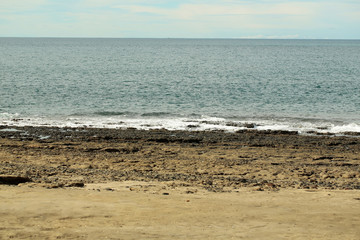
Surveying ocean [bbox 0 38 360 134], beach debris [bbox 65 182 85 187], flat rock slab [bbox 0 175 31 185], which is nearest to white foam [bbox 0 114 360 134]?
ocean [bbox 0 38 360 134]

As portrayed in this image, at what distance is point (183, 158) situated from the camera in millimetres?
16953

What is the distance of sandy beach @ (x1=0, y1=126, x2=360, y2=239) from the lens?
8055 millimetres

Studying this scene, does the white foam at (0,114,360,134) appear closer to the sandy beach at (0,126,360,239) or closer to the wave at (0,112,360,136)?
the wave at (0,112,360,136)

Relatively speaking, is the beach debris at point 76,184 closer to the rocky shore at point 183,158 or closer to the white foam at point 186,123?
the rocky shore at point 183,158

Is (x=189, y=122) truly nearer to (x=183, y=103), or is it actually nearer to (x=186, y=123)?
(x=186, y=123)

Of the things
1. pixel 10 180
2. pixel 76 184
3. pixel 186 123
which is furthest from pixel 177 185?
pixel 186 123

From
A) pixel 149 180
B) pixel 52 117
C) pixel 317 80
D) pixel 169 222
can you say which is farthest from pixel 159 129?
pixel 317 80

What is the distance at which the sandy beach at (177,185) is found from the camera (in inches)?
317

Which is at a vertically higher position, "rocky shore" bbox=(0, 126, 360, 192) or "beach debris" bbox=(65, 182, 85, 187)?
"beach debris" bbox=(65, 182, 85, 187)

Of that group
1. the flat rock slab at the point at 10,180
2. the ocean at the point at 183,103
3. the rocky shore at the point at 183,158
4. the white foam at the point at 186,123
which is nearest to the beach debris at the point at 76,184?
the rocky shore at the point at 183,158

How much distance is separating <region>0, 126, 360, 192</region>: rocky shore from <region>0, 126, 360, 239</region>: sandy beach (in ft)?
0.13

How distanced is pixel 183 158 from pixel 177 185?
16.2ft

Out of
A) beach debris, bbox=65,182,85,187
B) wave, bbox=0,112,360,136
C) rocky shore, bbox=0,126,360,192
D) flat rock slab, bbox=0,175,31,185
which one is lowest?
wave, bbox=0,112,360,136

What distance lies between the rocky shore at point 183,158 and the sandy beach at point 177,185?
0.04 metres
